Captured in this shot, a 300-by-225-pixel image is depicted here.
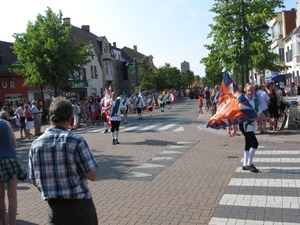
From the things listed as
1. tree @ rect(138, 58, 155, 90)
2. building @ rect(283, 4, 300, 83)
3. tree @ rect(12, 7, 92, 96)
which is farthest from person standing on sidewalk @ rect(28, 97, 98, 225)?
tree @ rect(138, 58, 155, 90)

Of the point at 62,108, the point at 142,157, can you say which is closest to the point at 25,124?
the point at 142,157

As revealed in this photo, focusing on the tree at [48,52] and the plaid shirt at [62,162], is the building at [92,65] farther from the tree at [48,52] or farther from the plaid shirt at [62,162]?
the plaid shirt at [62,162]

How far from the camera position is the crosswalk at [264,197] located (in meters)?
4.91

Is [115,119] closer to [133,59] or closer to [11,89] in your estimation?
[11,89]

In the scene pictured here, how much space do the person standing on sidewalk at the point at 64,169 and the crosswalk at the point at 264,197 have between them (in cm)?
233

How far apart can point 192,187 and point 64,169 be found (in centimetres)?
394

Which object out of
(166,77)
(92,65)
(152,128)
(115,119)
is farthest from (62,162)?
(166,77)

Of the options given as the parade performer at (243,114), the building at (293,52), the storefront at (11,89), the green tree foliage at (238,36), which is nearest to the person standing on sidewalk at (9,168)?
the parade performer at (243,114)

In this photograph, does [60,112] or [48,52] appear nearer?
[60,112]

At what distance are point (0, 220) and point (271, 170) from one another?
17.3 feet

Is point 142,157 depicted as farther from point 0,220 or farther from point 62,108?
point 62,108

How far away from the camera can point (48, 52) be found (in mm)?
26781

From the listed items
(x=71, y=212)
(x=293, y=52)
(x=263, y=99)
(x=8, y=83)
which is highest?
(x=293, y=52)

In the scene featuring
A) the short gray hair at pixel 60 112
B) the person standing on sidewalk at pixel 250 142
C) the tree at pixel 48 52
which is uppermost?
the tree at pixel 48 52
